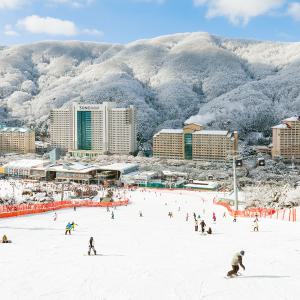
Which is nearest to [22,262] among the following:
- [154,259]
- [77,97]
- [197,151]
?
[154,259]

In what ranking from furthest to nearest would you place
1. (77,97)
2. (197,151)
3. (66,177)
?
1. (77,97)
2. (197,151)
3. (66,177)

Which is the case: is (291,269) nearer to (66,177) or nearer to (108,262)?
(108,262)

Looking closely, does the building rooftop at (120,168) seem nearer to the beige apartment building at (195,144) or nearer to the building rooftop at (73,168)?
the building rooftop at (73,168)

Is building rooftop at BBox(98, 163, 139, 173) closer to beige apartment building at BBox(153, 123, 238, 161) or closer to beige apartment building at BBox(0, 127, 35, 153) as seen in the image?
beige apartment building at BBox(153, 123, 238, 161)

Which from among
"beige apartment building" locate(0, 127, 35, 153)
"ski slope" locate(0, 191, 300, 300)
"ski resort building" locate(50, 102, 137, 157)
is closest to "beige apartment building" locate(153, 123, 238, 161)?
"ski resort building" locate(50, 102, 137, 157)

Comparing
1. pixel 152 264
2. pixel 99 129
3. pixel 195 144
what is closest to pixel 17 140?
pixel 99 129

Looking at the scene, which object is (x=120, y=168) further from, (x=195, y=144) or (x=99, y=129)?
(x=99, y=129)
